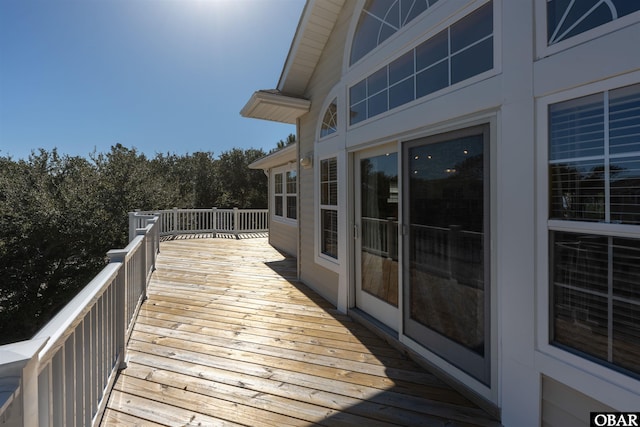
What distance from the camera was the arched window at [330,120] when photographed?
4.11 meters

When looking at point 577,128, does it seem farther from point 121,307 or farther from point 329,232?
point 121,307

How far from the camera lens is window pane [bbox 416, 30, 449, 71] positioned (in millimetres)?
2377

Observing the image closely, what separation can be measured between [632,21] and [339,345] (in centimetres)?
302

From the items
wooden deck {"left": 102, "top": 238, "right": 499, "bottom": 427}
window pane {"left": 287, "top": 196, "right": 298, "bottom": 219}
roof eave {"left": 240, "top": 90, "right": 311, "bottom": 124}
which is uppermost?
roof eave {"left": 240, "top": 90, "right": 311, "bottom": 124}

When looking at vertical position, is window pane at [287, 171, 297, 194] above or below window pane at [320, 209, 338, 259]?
above

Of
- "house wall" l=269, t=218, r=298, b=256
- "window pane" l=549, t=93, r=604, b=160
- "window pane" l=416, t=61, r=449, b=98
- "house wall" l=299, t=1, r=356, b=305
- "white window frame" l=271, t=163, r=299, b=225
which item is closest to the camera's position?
"window pane" l=549, t=93, r=604, b=160

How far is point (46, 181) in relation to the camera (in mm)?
12719

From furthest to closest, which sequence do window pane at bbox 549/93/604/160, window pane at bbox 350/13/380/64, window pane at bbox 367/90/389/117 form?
window pane at bbox 350/13/380/64
window pane at bbox 367/90/389/117
window pane at bbox 549/93/604/160

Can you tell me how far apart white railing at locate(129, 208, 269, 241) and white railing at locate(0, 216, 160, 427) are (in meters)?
8.77

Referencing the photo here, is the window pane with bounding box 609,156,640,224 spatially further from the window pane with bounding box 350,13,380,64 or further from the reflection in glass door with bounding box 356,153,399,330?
the window pane with bounding box 350,13,380,64

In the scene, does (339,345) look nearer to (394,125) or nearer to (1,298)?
(394,125)

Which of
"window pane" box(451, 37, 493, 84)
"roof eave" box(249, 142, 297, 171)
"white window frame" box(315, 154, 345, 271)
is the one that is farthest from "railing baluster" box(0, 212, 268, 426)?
"roof eave" box(249, 142, 297, 171)

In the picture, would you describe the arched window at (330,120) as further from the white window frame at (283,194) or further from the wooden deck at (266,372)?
the white window frame at (283,194)

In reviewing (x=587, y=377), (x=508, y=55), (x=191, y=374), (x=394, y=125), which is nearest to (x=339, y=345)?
(x=191, y=374)
